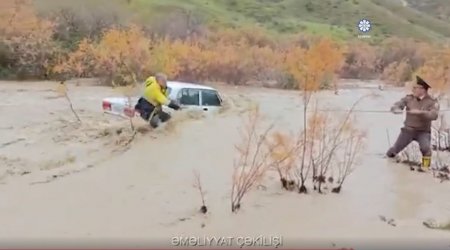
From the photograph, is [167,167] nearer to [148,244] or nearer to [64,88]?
[148,244]

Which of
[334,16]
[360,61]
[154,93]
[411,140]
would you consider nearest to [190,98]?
[154,93]

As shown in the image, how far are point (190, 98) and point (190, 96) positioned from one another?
0.02 m

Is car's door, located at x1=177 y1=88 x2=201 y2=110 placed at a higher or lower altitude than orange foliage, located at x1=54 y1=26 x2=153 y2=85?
lower

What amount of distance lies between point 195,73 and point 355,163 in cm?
146

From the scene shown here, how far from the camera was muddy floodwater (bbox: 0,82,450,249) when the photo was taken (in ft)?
9.81

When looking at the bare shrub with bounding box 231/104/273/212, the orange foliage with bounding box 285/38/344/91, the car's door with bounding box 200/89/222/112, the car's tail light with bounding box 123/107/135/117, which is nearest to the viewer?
the bare shrub with bounding box 231/104/273/212

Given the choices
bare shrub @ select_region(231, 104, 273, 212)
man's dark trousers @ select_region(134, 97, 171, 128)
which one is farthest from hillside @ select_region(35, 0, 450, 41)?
bare shrub @ select_region(231, 104, 273, 212)

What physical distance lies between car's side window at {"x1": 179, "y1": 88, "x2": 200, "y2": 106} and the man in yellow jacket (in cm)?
16

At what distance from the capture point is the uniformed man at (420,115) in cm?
429

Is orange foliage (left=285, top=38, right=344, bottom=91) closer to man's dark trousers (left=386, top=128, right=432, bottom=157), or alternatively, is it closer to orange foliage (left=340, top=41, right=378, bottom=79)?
orange foliage (left=340, top=41, right=378, bottom=79)

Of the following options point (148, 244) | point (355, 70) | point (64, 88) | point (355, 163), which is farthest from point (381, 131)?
point (148, 244)

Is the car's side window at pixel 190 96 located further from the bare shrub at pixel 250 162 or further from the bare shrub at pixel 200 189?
the bare shrub at pixel 200 189

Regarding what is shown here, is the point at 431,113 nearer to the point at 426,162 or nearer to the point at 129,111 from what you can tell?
the point at 426,162

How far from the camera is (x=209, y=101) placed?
511 cm
